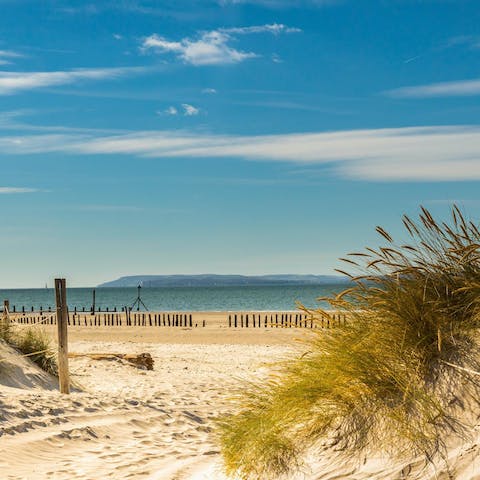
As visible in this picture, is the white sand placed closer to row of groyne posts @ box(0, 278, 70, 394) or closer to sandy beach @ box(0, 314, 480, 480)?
sandy beach @ box(0, 314, 480, 480)

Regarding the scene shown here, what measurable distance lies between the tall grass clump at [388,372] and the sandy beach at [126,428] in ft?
0.74

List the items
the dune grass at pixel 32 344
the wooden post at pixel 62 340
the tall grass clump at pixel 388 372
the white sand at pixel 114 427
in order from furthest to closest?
the dune grass at pixel 32 344
the wooden post at pixel 62 340
the white sand at pixel 114 427
the tall grass clump at pixel 388 372

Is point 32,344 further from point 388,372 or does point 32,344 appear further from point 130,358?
point 388,372

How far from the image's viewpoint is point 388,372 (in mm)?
5316

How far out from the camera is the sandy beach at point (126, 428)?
521cm

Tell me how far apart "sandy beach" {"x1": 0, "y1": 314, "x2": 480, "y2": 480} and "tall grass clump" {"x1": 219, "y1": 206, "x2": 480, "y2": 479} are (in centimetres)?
23

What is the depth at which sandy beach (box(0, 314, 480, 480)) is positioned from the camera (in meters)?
5.21

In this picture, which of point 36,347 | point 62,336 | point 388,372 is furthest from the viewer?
point 36,347

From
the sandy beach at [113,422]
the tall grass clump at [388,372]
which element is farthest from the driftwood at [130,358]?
the tall grass clump at [388,372]

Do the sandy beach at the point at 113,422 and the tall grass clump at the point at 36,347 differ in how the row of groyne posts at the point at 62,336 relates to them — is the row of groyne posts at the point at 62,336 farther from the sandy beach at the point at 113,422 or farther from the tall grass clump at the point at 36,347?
the tall grass clump at the point at 36,347

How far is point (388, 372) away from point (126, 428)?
16.9 feet

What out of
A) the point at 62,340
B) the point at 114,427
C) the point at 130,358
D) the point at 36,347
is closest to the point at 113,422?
the point at 114,427

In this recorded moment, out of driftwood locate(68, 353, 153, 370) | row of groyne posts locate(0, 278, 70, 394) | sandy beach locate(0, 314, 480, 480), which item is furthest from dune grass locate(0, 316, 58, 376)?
driftwood locate(68, 353, 153, 370)

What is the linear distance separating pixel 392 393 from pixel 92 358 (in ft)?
40.3
